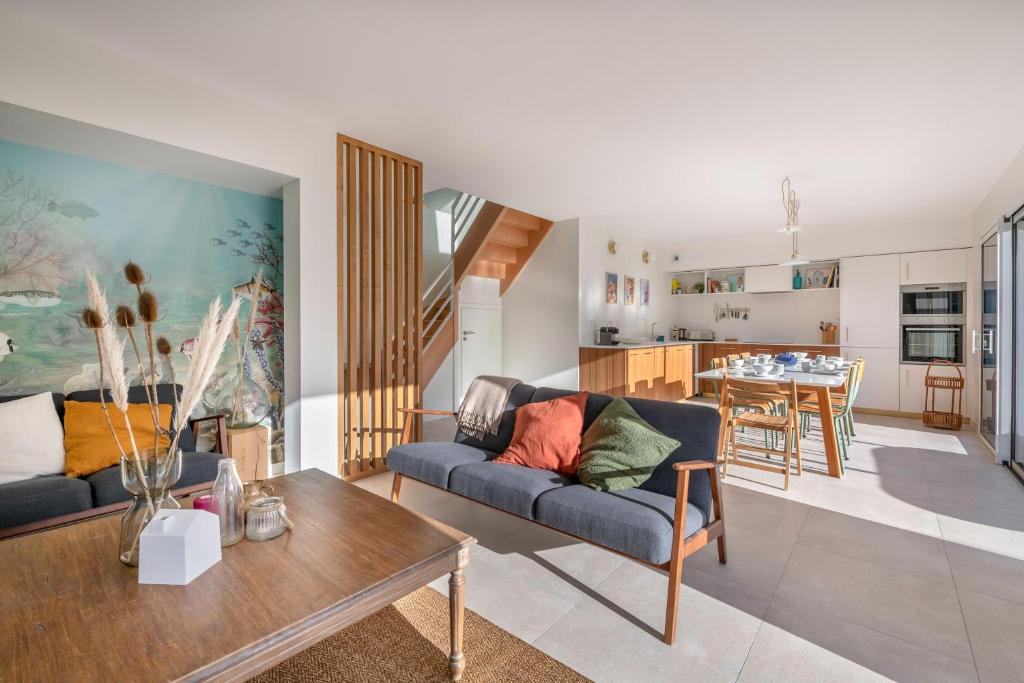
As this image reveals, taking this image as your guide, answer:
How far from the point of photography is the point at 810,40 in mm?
2492

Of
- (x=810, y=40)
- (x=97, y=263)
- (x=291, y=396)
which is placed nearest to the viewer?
(x=810, y=40)

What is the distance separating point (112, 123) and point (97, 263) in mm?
901

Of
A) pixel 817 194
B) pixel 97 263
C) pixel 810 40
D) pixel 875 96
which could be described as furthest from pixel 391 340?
pixel 817 194

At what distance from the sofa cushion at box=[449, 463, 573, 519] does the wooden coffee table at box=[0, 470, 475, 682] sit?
663 mm

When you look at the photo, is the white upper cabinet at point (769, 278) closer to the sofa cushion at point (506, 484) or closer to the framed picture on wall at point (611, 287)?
the framed picture on wall at point (611, 287)

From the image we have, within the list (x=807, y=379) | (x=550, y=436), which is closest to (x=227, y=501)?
(x=550, y=436)

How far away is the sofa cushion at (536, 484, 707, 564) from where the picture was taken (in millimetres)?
1950

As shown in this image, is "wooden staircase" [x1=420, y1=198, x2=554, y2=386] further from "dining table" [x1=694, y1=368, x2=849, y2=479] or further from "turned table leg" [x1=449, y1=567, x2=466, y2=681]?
"turned table leg" [x1=449, y1=567, x2=466, y2=681]

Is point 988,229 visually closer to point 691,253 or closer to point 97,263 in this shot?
point 691,253

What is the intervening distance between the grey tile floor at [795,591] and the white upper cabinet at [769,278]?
175 inches

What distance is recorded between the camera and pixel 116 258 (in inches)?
123

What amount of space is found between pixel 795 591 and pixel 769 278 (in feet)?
21.0

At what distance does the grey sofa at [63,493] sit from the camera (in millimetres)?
2232

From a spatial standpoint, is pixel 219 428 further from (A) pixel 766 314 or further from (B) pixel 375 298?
(A) pixel 766 314
